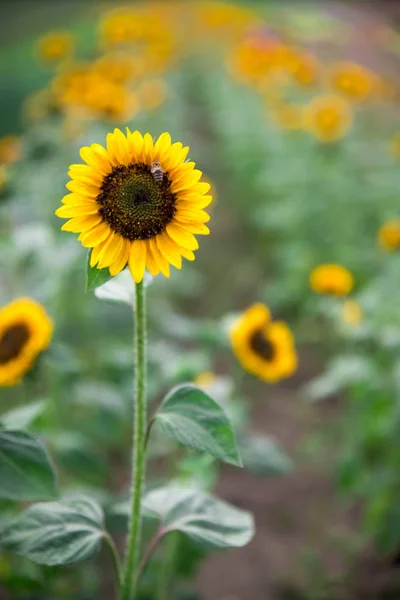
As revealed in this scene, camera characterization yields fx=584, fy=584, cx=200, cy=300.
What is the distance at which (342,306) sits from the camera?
205cm

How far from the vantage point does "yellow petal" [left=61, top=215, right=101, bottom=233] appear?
820mm

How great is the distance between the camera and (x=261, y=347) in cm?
152

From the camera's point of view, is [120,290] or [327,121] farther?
[327,121]

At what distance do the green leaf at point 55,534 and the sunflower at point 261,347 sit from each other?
60 cm

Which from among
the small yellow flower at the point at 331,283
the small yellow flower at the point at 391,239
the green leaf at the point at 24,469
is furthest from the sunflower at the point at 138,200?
the small yellow flower at the point at 391,239

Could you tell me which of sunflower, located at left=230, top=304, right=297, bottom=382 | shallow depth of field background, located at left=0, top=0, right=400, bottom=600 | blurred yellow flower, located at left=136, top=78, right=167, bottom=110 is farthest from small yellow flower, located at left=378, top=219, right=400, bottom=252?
blurred yellow flower, located at left=136, top=78, right=167, bottom=110

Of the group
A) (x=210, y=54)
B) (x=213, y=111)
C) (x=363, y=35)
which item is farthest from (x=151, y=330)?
(x=210, y=54)

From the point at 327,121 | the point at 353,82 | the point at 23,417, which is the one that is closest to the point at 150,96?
the point at 353,82

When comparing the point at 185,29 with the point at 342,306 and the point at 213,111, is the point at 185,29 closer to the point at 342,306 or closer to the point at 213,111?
the point at 213,111

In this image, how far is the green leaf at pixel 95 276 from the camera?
79cm

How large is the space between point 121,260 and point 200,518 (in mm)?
500

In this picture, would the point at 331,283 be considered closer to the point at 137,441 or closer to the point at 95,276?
the point at 137,441

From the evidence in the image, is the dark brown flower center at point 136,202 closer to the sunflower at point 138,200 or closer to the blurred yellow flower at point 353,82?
the sunflower at point 138,200

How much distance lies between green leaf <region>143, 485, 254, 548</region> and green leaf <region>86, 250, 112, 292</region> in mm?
469
